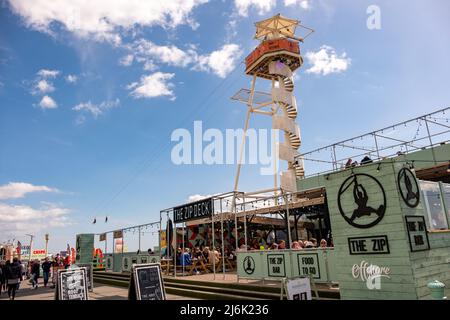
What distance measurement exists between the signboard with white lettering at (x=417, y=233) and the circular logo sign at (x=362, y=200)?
586 mm

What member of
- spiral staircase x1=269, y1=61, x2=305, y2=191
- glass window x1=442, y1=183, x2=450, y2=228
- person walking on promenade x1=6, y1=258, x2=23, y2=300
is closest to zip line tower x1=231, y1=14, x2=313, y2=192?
spiral staircase x1=269, y1=61, x2=305, y2=191

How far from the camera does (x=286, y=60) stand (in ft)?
90.4

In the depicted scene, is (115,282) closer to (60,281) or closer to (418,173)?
(60,281)

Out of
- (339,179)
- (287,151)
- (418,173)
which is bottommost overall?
(339,179)

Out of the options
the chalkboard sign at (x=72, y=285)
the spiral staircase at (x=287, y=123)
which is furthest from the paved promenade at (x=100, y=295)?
the spiral staircase at (x=287, y=123)

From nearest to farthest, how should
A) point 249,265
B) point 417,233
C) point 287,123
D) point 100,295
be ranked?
point 417,233, point 249,265, point 100,295, point 287,123

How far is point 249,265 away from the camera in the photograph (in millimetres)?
11109

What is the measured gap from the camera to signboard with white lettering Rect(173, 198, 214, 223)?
46.3 feet

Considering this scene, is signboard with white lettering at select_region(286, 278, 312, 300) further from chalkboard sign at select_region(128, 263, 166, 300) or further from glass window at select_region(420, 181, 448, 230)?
glass window at select_region(420, 181, 448, 230)

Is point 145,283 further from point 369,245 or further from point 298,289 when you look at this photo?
point 369,245

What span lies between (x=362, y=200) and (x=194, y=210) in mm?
9248

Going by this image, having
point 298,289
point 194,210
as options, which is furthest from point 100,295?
point 298,289
